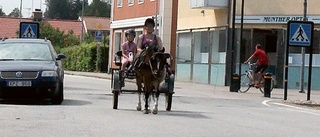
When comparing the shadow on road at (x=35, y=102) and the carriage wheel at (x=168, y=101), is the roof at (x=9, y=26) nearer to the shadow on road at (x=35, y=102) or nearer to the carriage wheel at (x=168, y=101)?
the shadow on road at (x=35, y=102)

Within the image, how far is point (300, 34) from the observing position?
91.8 ft

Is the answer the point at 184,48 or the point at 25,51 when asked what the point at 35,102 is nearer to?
the point at 25,51

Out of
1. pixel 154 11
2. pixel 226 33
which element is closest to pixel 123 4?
pixel 154 11

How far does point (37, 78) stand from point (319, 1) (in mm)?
21571

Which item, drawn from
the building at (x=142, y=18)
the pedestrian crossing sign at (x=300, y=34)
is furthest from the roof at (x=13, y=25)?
the pedestrian crossing sign at (x=300, y=34)

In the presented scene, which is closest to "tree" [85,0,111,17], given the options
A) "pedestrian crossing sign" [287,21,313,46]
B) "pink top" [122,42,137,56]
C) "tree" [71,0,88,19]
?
"tree" [71,0,88,19]

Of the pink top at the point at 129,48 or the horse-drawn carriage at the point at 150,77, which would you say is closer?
the horse-drawn carriage at the point at 150,77

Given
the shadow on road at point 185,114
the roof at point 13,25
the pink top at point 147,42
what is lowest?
the shadow on road at point 185,114

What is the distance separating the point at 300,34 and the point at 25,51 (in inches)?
391

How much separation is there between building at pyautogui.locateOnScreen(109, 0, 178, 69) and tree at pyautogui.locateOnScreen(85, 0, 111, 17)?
95967 millimetres

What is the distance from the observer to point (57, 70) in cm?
2083

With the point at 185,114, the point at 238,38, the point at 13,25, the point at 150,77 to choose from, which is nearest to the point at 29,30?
the point at 238,38

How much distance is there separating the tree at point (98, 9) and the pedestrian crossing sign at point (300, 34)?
431 feet

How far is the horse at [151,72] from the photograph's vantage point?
17531 millimetres
